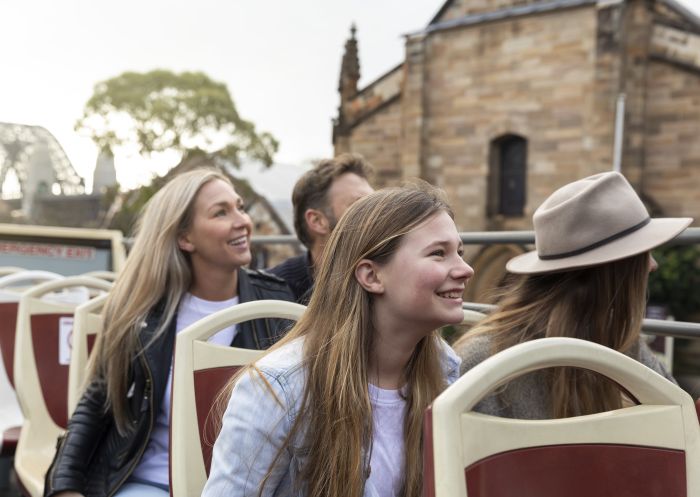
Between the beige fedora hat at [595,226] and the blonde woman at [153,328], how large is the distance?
839 mm

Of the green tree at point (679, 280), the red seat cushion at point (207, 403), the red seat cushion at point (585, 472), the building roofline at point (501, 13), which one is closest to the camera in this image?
the red seat cushion at point (585, 472)

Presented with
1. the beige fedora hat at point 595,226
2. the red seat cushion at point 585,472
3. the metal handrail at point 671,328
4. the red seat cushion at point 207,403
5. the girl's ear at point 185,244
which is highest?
the beige fedora hat at point 595,226

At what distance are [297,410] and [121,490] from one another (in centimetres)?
115

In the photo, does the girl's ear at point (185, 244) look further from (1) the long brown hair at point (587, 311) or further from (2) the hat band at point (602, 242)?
(2) the hat band at point (602, 242)

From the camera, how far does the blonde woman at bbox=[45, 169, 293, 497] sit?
7.83 ft

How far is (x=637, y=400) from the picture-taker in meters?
1.32

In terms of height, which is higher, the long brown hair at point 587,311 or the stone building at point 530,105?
the stone building at point 530,105

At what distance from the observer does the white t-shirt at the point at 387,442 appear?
1538 mm

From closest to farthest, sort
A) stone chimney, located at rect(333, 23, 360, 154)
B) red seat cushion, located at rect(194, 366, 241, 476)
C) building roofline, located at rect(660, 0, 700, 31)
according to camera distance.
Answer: red seat cushion, located at rect(194, 366, 241, 476) < building roofline, located at rect(660, 0, 700, 31) < stone chimney, located at rect(333, 23, 360, 154)

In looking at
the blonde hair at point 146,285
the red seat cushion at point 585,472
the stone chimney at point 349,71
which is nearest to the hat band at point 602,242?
the red seat cushion at point 585,472

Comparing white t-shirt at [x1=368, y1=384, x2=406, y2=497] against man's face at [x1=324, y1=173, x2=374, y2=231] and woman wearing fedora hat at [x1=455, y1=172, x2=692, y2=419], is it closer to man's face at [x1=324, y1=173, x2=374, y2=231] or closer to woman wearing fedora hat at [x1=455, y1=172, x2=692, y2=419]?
woman wearing fedora hat at [x1=455, y1=172, x2=692, y2=419]

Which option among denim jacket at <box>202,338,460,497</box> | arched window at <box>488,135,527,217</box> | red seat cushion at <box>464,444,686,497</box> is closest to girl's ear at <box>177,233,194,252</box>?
denim jacket at <box>202,338,460,497</box>

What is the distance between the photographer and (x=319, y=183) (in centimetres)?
Result: 333

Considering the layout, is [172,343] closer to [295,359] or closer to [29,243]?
[295,359]
